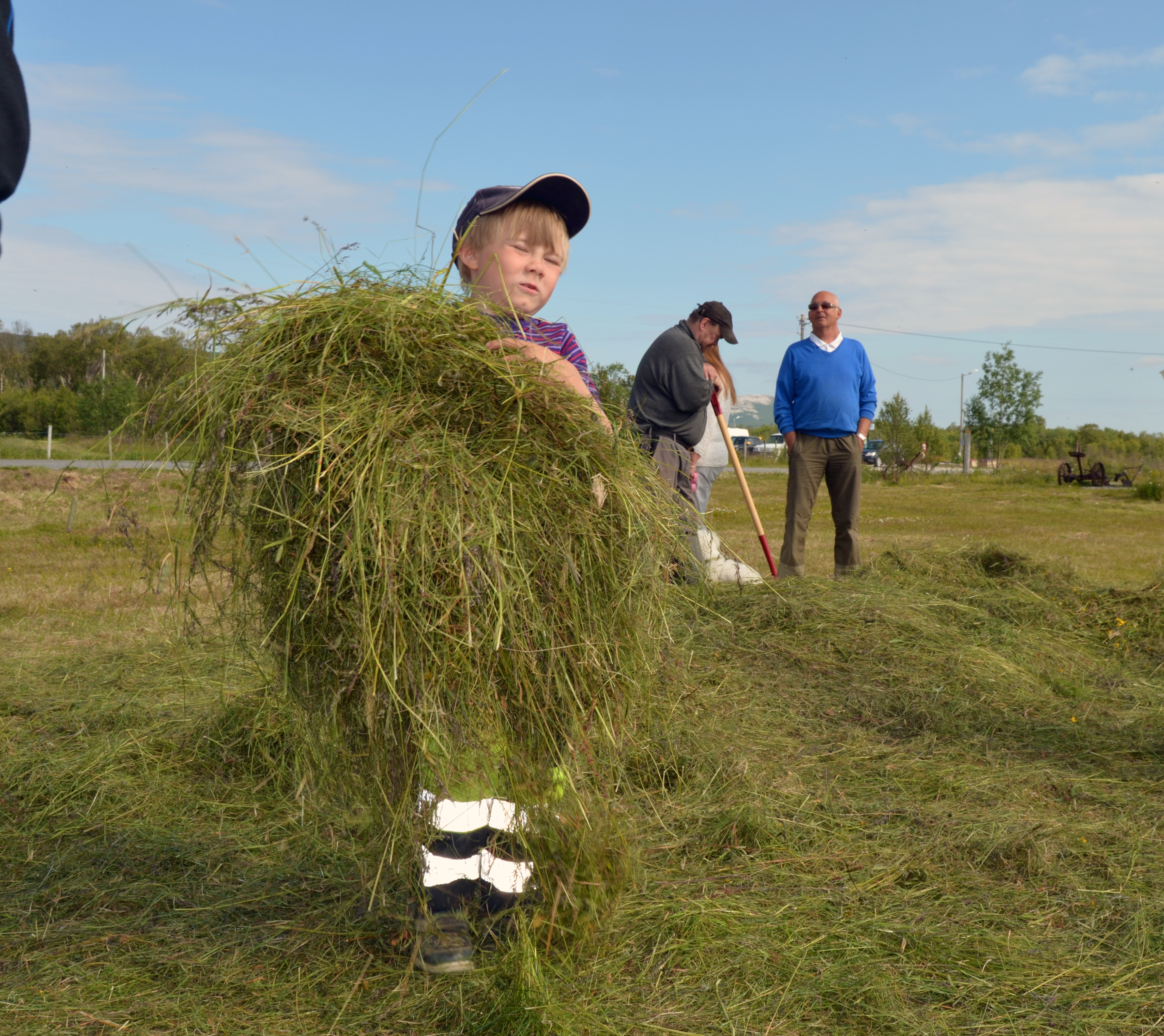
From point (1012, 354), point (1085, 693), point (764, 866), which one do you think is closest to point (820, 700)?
point (1085, 693)

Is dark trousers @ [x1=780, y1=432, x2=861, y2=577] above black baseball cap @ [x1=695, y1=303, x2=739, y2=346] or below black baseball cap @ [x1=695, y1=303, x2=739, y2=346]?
below

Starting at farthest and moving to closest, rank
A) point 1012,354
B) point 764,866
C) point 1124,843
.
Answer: point 1012,354
point 1124,843
point 764,866

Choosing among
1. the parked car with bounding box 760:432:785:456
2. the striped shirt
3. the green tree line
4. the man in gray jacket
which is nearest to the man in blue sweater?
the man in gray jacket

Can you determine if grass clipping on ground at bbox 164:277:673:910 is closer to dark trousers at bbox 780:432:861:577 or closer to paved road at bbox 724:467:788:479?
dark trousers at bbox 780:432:861:577

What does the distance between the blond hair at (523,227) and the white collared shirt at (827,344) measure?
4680mm

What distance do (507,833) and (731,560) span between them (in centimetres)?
403

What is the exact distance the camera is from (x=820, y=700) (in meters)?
4.23

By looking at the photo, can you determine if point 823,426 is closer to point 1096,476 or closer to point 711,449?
point 711,449

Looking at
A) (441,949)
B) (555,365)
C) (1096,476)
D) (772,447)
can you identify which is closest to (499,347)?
(555,365)

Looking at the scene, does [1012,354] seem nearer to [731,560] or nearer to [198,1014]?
[731,560]

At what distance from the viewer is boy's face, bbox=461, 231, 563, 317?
7.90 ft

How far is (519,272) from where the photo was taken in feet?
7.93

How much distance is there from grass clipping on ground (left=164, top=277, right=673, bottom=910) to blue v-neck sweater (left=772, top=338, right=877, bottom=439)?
4961 mm

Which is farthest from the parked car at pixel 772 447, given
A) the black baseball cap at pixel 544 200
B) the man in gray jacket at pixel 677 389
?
the black baseball cap at pixel 544 200
